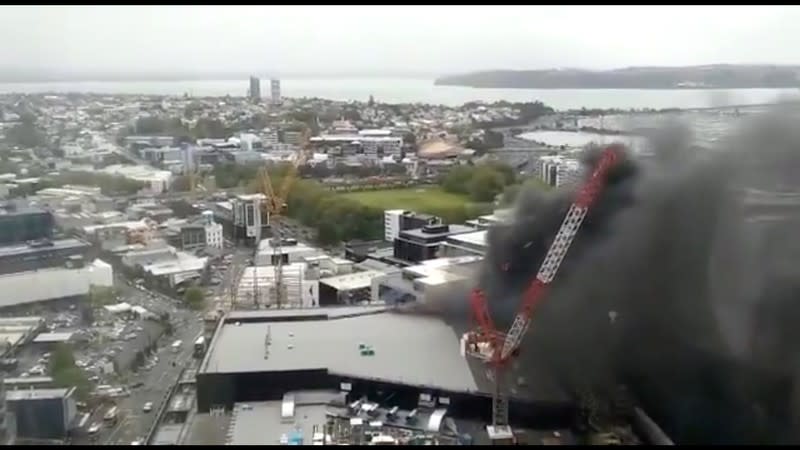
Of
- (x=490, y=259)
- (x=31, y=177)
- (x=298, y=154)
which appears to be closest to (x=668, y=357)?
(x=490, y=259)

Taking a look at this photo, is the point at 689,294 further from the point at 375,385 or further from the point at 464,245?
the point at 464,245

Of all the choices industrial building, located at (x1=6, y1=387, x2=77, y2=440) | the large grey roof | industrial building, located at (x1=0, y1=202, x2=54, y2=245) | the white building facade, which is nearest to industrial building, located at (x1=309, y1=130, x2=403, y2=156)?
the white building facade

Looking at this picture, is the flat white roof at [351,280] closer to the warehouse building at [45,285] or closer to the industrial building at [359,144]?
the warehouse building at [45,285]

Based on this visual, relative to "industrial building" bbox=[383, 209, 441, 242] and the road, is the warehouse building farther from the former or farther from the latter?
"industrial building" bbox=[383, 209, 441, 242]

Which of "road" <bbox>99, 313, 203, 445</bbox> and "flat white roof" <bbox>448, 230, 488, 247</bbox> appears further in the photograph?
"flat white roof" <bbox>448, 230, 488, 247</bbox>

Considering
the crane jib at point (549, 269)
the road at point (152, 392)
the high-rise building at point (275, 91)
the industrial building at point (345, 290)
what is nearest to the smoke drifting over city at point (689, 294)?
the crane jib at point (549, 269)

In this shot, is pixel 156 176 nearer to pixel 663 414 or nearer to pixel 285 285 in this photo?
pixel 285 285
